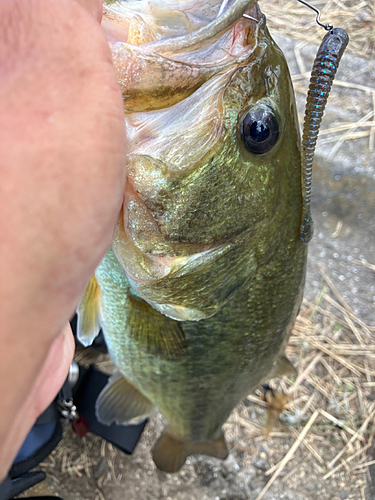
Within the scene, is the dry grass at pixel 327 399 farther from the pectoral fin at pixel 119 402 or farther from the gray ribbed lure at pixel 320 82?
the gray ribbed lure at pixel 320 82

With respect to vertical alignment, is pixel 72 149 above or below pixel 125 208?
above

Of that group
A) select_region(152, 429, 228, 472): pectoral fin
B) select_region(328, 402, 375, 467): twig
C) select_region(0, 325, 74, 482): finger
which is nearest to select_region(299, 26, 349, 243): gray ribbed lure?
select_region(0, 325, 74, 482): finger

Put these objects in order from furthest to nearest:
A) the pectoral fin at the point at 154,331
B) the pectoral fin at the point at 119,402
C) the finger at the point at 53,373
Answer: the pectoral fin at the point at 119,402
the pectoral fin at the point at 154,331
the finger at the point at 53,373

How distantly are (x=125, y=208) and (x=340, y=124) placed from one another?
2.19m

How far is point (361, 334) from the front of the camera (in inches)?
86.7

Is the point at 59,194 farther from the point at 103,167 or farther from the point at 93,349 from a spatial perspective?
the point at 93,349

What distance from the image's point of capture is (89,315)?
1.07 m

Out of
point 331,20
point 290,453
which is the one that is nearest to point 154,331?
point 290,453

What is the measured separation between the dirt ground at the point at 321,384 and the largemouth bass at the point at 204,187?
1123 mm

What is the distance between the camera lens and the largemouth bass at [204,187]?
634mm

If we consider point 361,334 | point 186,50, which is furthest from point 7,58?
point 361,334

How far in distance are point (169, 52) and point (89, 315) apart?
70 cm

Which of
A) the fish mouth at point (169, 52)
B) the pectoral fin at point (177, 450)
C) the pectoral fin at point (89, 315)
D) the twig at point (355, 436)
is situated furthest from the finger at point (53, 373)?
the twig at point (355, 436)

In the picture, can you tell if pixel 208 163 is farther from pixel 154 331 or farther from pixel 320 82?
pixel 154 331
